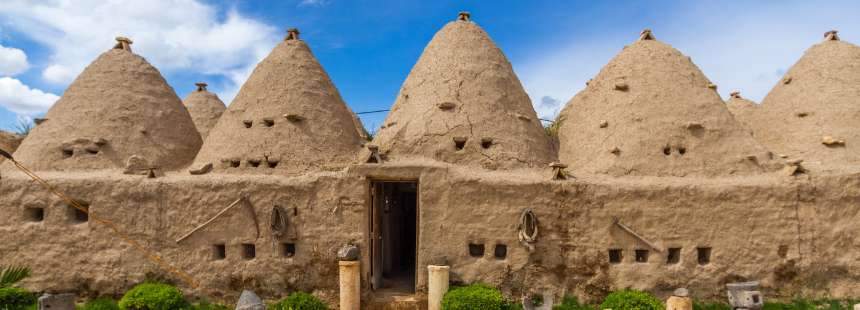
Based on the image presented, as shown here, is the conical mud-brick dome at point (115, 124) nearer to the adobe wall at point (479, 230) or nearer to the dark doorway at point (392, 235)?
the adobe wall at point (479, 230)

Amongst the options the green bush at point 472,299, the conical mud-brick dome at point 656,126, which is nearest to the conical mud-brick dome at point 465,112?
the conical mud-brick dome at point 656,126

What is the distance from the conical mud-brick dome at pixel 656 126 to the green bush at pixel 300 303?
7127 mm

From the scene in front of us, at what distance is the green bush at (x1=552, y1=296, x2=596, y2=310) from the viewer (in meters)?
11.8

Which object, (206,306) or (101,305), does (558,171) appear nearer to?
(206,306)

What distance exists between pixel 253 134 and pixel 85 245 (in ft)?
15.3

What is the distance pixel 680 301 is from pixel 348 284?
279 inches

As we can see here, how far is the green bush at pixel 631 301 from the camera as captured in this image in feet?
36.1

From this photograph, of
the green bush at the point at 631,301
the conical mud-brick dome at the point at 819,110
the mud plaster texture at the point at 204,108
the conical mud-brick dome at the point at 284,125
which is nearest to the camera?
the green bush at the point at 631,301

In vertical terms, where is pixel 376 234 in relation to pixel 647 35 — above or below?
below

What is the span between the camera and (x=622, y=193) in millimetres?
12109

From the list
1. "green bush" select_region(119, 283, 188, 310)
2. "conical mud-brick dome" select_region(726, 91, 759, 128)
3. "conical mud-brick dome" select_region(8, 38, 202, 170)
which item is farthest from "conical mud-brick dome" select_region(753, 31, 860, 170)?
"conical mud-brick dome" select_region(8, 38, 202, 170)

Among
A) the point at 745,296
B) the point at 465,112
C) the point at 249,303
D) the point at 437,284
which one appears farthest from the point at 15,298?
the point at 745,296

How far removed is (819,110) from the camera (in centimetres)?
1460

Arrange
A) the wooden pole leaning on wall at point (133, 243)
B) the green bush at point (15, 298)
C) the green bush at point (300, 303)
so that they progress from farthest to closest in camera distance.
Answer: the wooden pole leaning on wall at point (133, 243)
the green bush at point (15, 298)
the green bush at point (300, 303)
